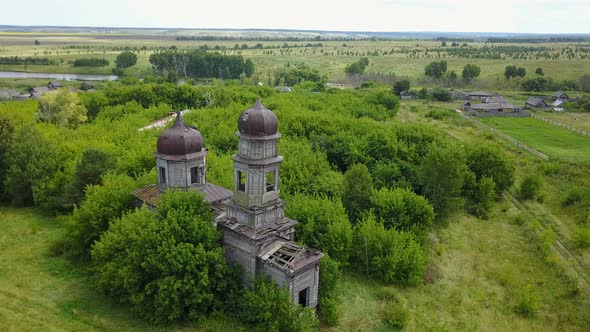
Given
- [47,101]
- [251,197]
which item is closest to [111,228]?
[251,197]

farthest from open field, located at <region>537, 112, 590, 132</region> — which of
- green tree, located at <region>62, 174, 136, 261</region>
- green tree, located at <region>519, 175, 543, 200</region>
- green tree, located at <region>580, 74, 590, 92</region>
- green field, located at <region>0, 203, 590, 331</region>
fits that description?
green tree, located at <region>62, 174, 136, 261</region>

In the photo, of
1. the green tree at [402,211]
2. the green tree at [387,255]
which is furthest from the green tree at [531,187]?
the green tree at [387,255]

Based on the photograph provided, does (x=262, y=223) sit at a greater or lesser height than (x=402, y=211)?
greater

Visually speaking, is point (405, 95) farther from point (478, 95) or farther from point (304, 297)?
point (304, 297)

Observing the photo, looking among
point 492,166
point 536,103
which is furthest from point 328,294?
point 536,103

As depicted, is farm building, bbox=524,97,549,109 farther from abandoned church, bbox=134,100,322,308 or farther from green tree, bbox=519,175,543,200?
abandoned church, bbox=134,100,322,308

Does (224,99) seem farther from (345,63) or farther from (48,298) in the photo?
(345,63)
